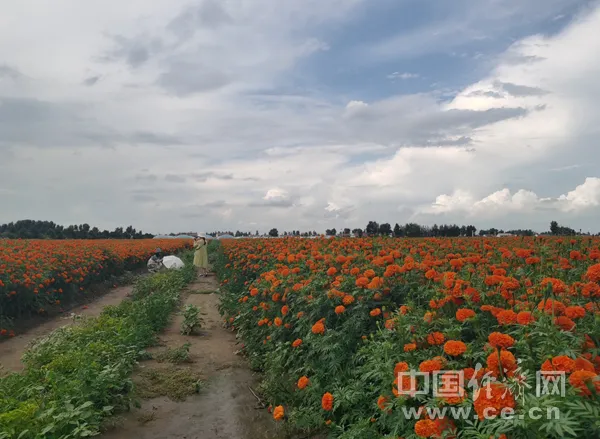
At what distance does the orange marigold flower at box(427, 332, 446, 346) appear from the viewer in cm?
310

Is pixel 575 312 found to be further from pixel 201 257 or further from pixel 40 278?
pixel 201 257

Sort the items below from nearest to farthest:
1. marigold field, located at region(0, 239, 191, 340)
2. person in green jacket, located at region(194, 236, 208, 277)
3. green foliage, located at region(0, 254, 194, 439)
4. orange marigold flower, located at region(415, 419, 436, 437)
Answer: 1. orange marigold flower, located at region(415, 419, 436, 437)
2. green foliage, located at region(0, 254, 194, 439)
3. marigold field, located at region(0, 239, 191, 340)
4. person in green jacket, located at region(194, 236, 208, 277)

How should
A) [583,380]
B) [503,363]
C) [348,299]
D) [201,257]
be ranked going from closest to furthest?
[583,380]
[503,363]
[348,299]
[201,257]

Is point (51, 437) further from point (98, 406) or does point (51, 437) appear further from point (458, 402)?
point (458, 402)

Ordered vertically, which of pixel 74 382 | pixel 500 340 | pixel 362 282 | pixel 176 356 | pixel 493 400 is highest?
pixel 362 282

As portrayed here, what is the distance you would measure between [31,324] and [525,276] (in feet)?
39.0

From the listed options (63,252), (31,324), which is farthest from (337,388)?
(63,252)

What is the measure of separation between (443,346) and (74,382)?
3685mm

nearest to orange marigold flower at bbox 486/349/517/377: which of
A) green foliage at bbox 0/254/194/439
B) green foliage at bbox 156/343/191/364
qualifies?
green foliage at bbox 0/254/194/439

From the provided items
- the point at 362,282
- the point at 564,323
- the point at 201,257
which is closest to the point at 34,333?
the point at 362,282

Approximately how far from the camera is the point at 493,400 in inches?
87.5

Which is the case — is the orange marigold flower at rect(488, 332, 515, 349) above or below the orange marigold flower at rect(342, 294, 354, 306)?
above

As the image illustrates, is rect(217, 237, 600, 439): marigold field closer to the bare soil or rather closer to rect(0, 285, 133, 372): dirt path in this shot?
the bare soil

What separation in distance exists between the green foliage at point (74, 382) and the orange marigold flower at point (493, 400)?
3181 millimetres
